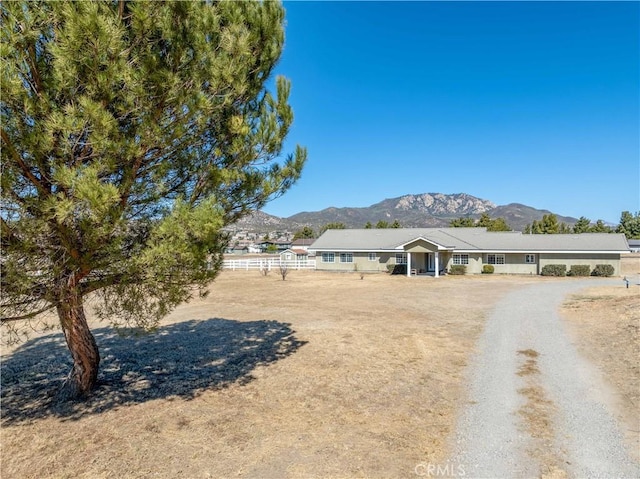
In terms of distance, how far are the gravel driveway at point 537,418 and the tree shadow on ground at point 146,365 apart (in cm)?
475

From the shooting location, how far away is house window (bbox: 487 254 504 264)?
33094 millimetres

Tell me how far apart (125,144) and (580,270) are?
3443 cm

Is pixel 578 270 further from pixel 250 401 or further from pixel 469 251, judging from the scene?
pixel 250 401

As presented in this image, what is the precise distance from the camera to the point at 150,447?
545 cm

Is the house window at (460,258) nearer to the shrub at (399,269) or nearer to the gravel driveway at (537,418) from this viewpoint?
the shrub at (399,269)

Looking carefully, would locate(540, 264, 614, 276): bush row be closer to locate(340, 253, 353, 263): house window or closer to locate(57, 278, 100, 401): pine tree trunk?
locate(340, 253, 353, 263): house window

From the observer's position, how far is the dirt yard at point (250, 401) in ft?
16.7

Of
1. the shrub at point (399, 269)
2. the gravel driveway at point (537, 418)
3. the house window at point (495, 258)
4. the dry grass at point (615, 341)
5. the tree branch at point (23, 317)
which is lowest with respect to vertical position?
the gravel driveway at point (537, 418)

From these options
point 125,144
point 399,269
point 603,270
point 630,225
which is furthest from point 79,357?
point 630,225

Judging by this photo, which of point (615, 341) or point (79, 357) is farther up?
point (79, 357)

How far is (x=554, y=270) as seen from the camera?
3058cm

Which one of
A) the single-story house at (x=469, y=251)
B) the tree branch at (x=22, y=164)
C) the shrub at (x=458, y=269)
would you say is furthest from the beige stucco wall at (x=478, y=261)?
the tree branch at (x=22, y=164)

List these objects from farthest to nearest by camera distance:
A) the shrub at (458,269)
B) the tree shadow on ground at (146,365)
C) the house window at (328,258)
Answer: the house window at (328,258) < the shrub at (458,269) < the tree shadow on ground at (146,365)

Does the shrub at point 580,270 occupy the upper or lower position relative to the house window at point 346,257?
lower
